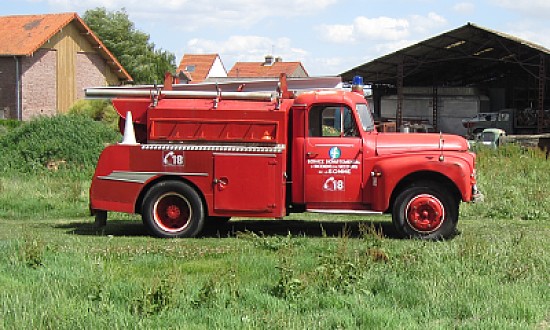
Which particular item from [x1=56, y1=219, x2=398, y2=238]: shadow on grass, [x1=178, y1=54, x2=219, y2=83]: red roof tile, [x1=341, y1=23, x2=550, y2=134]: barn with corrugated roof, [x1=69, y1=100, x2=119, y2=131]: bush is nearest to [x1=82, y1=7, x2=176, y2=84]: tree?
[x1=178, y1=54, x2=219, y2=83]: red roof tile

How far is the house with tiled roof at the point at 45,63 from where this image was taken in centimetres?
4972

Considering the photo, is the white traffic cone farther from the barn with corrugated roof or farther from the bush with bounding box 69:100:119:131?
the barn with corrugated roof

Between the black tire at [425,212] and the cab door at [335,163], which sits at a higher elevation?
the cab door at [335,163]

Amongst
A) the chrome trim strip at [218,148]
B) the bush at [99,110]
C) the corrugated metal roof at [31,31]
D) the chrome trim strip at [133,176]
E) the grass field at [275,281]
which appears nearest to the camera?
the grass field at [275,281]

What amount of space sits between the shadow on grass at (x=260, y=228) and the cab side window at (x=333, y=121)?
152 centimetres

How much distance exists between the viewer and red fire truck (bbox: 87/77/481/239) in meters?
11.8

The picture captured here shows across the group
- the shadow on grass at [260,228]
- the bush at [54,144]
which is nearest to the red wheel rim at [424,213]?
the shadow on grass at [260,228]

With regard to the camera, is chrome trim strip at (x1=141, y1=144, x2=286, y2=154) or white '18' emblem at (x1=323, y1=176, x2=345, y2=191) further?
white '18' emblem at (x1=323, y1=176, x2=345, y2=191)

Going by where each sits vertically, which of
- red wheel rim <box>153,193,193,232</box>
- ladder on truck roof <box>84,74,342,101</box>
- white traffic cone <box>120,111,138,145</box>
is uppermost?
ladder on truck roof <box>84,74,342,101</box>

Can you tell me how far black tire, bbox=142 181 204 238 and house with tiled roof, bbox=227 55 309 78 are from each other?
245ft

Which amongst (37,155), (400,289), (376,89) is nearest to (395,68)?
(376,89)

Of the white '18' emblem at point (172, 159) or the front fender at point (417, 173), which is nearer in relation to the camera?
the front fender at point (417, 173)

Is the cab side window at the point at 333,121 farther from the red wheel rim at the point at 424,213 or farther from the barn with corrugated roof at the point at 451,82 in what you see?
the barn with corrugated roof at the point at 451,82

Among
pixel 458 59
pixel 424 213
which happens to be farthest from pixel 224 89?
pixel 458 59
